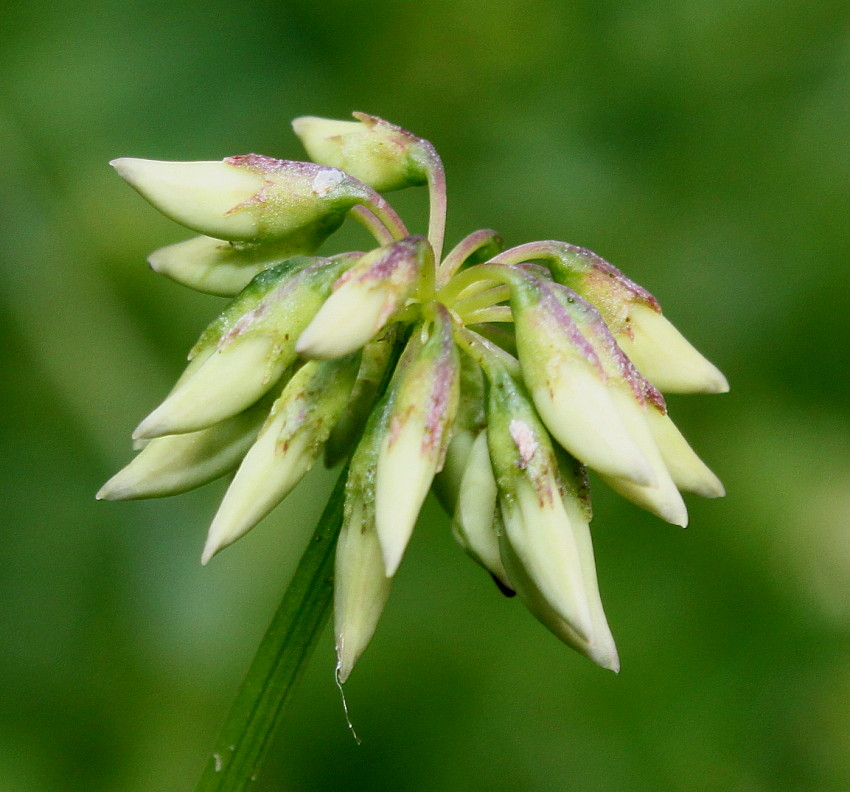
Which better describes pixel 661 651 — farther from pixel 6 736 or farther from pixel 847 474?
pixel 6 736

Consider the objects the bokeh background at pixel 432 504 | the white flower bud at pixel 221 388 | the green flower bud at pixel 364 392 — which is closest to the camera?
the white flower bud at pixel 221 388

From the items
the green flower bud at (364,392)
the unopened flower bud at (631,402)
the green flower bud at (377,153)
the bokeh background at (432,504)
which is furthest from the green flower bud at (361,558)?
the bokeh background at (432,504)

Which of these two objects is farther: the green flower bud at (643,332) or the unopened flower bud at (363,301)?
the green flower bud at (643,332)

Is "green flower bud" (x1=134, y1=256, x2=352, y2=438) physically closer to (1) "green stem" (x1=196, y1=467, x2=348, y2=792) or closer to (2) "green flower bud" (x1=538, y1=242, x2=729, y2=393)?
(1) "green stem" (x1=196, y1=467, x2=348, y2=792)

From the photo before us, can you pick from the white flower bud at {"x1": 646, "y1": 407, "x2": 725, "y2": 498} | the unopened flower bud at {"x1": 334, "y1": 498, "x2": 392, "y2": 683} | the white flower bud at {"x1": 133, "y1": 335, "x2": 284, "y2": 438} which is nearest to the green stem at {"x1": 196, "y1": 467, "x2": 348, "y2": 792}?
the unopened flower bud at {"x1": 334, "y1": 498, "x2": 392, "y2": 683}

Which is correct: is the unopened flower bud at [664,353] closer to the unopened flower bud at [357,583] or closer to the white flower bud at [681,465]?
the white flower bud at [681,465]

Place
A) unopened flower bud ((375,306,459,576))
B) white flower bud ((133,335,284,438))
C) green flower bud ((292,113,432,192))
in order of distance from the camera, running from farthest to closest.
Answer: green flower bud ((292,113,432,192)) < white flower bud ((133,335,284,438)) < unopened flower bud ((375,306,459,576))
